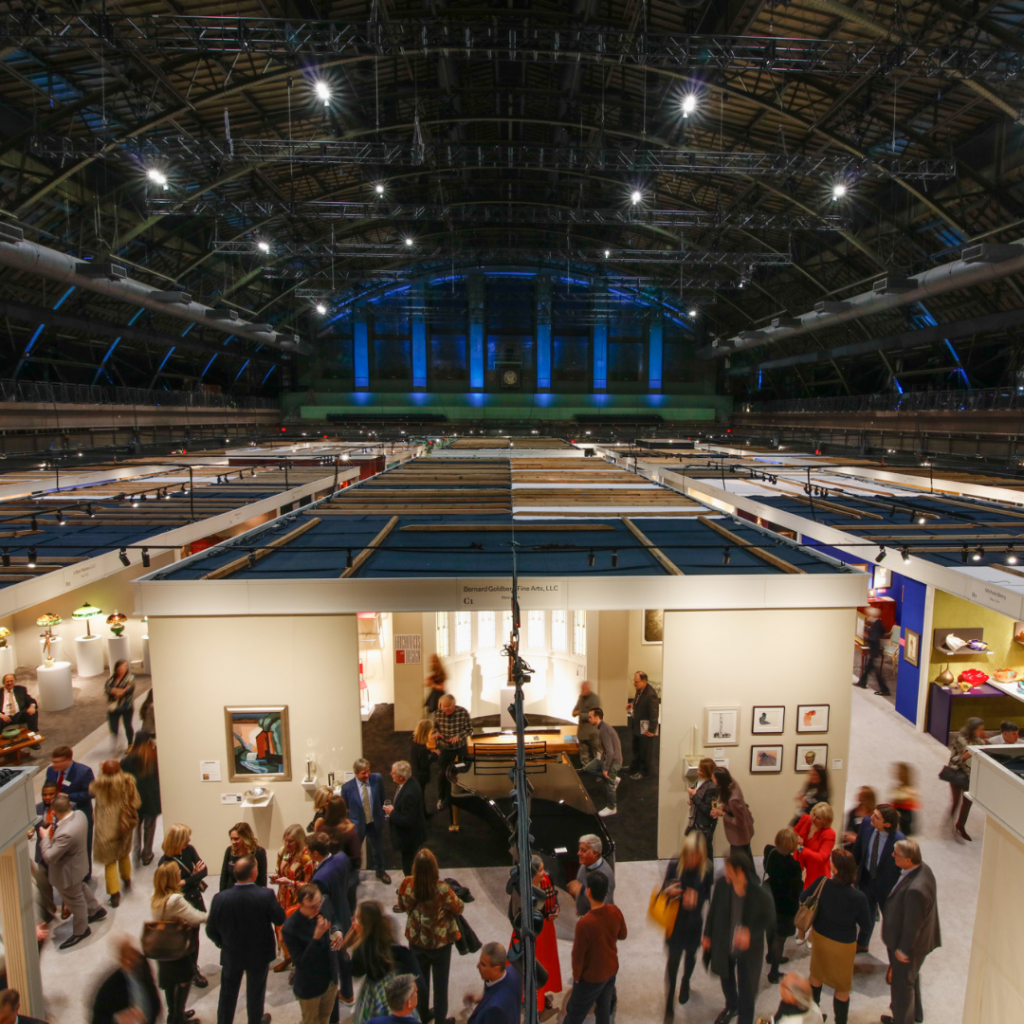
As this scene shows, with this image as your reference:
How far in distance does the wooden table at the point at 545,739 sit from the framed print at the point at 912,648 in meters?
4.75

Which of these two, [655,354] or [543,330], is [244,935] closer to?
[543,330]

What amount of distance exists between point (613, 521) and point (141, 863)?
635cm

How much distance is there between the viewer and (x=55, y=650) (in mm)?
10344

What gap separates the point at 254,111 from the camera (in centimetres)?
1911

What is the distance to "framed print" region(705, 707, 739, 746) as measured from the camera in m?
5.70

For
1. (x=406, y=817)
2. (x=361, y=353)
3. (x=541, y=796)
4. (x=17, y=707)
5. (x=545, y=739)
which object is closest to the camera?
(x=406, y=817)

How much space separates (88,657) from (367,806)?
7.65 m

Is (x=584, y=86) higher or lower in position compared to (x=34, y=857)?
higher

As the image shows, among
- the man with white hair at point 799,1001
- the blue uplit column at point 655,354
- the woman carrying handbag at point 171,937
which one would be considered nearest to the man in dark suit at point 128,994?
the woman carrying handbag at point 171,937

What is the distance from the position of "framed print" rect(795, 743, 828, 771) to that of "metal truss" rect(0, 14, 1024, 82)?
12634 mm

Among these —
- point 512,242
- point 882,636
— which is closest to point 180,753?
point 882,636

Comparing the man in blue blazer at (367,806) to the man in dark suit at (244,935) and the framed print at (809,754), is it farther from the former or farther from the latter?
the framed print at (809,754)

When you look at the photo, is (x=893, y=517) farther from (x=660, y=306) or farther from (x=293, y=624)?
(x=660, y=306)

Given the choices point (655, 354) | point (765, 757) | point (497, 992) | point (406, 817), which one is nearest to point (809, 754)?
point (765, 757)
